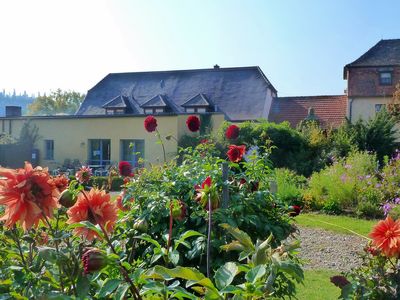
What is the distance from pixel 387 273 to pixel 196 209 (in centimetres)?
167

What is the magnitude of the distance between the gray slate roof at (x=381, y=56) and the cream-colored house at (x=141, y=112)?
20.9 ft

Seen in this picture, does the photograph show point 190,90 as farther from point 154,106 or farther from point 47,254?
point 47,254

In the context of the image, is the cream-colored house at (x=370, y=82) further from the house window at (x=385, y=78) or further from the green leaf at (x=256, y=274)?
the green leaf at (x=256, y=274)

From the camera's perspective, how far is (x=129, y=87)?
34.2 meters

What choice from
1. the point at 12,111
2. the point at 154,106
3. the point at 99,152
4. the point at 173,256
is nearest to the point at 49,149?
the point at 99,152

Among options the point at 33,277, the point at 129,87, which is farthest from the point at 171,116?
the point at 33,277

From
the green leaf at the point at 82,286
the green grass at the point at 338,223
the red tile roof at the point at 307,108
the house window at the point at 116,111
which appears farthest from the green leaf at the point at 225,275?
the house window at the point at 116,111

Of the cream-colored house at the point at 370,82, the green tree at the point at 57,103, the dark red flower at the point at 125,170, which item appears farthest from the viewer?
the green tree at the point at 57,103

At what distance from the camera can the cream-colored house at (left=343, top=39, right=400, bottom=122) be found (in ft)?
97.7

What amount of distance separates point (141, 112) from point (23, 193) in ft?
99.2

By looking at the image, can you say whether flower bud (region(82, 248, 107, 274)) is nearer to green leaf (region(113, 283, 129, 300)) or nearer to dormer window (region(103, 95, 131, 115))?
green leaf (region(113, 283, 129, 300))

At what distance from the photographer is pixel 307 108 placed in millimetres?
31844

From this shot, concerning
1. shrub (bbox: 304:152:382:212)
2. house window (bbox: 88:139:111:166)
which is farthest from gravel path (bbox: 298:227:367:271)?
house window (bbox: 88:139:111:166)

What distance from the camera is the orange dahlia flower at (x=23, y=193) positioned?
1310 millimetres
